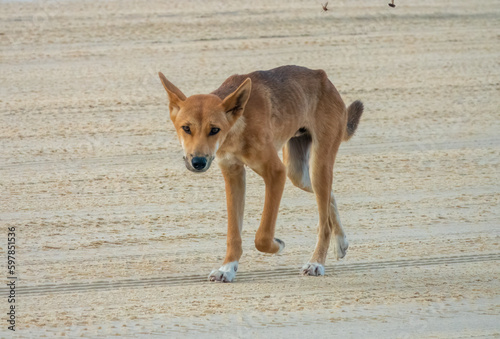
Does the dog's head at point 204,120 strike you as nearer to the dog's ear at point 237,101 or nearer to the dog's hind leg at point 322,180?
the dog's ear at point 237,101

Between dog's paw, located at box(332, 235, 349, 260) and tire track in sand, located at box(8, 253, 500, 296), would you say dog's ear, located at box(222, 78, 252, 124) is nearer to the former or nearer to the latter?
tire track in sand, located at box(8, 253, 500, 296)

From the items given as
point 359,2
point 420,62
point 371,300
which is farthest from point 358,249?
point 359,2

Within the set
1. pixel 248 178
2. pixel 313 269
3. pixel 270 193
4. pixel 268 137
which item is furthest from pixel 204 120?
pixel 248 178

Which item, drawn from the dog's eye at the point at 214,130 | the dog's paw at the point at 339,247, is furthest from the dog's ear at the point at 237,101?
the dog's paw at the point at 339,247

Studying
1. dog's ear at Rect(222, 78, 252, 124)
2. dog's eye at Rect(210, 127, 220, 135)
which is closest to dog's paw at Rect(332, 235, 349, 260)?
dog's ear at Rect(222, 78, 252, 124)

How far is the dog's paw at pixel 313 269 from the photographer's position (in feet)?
20.8

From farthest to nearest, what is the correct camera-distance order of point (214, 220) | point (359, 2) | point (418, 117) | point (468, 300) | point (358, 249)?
point (359, 2), point (418, 117), point (214, 220), point (358, 249), point (468, 300)

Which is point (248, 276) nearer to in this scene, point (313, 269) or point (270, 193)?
point (313, 269)

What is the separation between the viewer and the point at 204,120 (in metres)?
5.61

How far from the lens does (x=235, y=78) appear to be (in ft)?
20.7

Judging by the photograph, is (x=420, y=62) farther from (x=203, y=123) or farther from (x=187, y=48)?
(x=203, y=123)

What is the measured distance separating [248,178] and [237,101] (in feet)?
9.17

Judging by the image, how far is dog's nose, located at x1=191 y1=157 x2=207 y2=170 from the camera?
215 inches

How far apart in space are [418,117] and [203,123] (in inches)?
191
